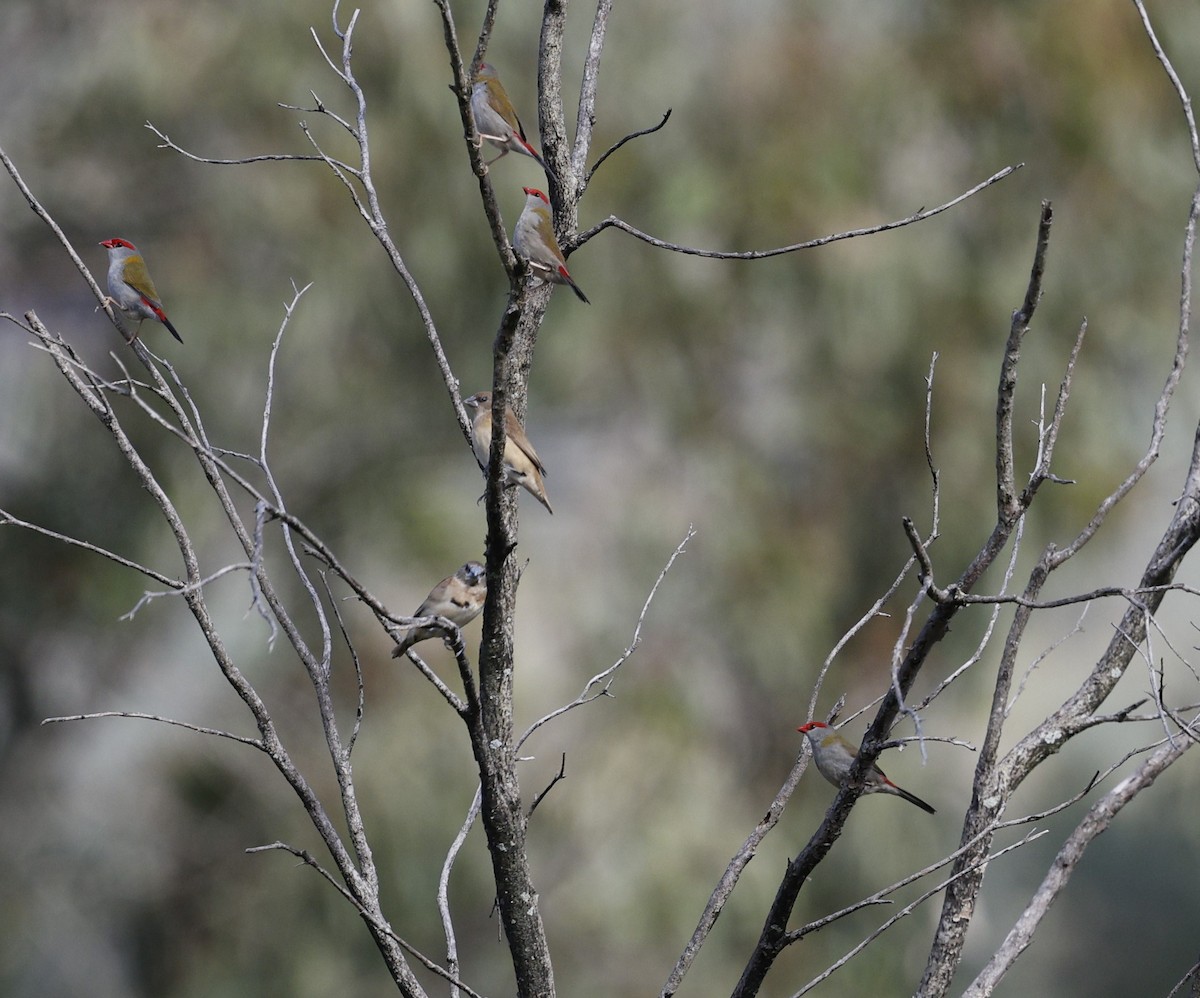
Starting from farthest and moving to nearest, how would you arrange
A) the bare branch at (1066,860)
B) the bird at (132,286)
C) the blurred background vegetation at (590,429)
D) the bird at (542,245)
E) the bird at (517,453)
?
the blurred background vegetation at (590,429) → the bird at (132,286) → the bird at (542,245) → the bird at (517,453) → the bare branch at (1066,860)

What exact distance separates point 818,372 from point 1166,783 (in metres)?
5.13

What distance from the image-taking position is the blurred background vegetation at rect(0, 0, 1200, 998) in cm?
841

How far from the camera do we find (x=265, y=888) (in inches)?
333

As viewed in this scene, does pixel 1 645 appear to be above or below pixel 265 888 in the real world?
above

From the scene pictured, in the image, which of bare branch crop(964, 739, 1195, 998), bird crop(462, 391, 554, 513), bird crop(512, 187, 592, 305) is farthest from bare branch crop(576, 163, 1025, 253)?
bare branch crop(964, 739, 1195, 998)

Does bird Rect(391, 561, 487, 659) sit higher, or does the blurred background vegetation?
the blurred background vegetation

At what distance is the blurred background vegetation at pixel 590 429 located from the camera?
331 inches

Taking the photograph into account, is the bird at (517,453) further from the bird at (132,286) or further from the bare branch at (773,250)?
the bird at (132,286)

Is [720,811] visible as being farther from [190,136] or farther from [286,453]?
[190,136]

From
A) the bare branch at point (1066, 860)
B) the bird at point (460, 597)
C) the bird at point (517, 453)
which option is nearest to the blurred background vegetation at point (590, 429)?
the bird at point (517, 453)

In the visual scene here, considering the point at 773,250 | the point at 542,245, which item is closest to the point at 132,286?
the point at 542,245

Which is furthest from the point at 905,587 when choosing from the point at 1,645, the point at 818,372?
the point at 1,645

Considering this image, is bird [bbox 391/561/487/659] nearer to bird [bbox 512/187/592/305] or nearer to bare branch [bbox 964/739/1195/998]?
bird [bbox 512/187/592/305]

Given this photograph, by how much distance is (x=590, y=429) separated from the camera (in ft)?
30.5
